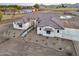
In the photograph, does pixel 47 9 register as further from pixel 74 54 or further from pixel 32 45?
pixel 74 54

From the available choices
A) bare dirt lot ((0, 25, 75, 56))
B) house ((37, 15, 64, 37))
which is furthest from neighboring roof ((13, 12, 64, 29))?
bare dirt lot ((0, 25, 75, 56))

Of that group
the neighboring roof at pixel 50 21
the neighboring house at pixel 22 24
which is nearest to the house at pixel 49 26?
the neighboring roof at pixel 50 21

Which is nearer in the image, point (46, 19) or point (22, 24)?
point (22, 24)

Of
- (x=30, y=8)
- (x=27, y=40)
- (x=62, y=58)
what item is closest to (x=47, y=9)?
(x=30, y=8)

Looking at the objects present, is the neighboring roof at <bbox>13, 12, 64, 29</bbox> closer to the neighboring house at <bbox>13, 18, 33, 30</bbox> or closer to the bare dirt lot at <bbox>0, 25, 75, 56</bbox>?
the neighboring house at <bbox>13, 18, 33, 30</bbox>

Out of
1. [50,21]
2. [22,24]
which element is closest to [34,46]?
[22,24]

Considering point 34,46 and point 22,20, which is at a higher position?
point 22,20

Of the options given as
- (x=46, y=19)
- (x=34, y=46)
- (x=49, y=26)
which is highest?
(x=46, y=19)

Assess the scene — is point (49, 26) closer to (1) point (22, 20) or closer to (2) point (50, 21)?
(2) point (50, 21)

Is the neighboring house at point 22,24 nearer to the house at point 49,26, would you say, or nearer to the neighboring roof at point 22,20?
the neighboring roof at point 22,20
